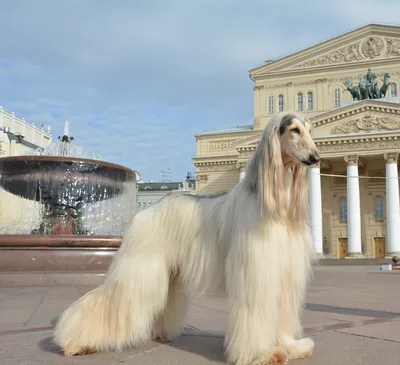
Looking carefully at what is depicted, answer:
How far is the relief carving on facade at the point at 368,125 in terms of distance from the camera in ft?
132

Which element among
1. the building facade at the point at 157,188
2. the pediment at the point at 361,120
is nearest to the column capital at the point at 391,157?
the pediment at the point at 361,120

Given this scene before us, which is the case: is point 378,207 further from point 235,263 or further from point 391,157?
point 235,263

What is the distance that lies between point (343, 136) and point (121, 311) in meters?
40.2

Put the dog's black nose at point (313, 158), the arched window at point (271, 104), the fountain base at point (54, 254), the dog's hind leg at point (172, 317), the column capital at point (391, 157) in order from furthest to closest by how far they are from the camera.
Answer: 1. the arched window at point (271, 104)
2. the column capital at point (391, 157)
3. the fountain base at point (54, 254)
4. the dog's hind leg at point (172, 317)
5. the dog's black nose at point (313, 158)

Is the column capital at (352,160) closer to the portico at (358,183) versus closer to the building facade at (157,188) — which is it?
the portico at (358,183)

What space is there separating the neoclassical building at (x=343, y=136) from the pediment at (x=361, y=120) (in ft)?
0.27

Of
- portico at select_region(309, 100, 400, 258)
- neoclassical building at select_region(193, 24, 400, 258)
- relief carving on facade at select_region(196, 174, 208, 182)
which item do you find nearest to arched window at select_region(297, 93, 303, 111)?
neoclassical building at select_region(193, 24, 400, 258)

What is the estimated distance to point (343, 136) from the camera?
134 feet

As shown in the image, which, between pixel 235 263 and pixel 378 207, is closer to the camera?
pixel 235 263

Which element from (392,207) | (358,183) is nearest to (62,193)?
(392,207)

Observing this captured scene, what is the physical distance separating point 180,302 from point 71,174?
7.94 metres

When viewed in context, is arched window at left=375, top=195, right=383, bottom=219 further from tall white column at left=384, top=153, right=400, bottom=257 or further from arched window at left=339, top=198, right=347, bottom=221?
tall white column at left=384, top=153, right=400, bottom=257

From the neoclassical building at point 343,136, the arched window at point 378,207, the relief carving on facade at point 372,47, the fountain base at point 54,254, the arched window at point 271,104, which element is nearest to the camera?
the fountain base at point 54,254

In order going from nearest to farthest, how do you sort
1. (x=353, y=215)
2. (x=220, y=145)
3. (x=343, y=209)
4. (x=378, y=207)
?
(x=353, y=215)
(x=378, y=207)
(x=343, y=209)
(x=220, y=145)
